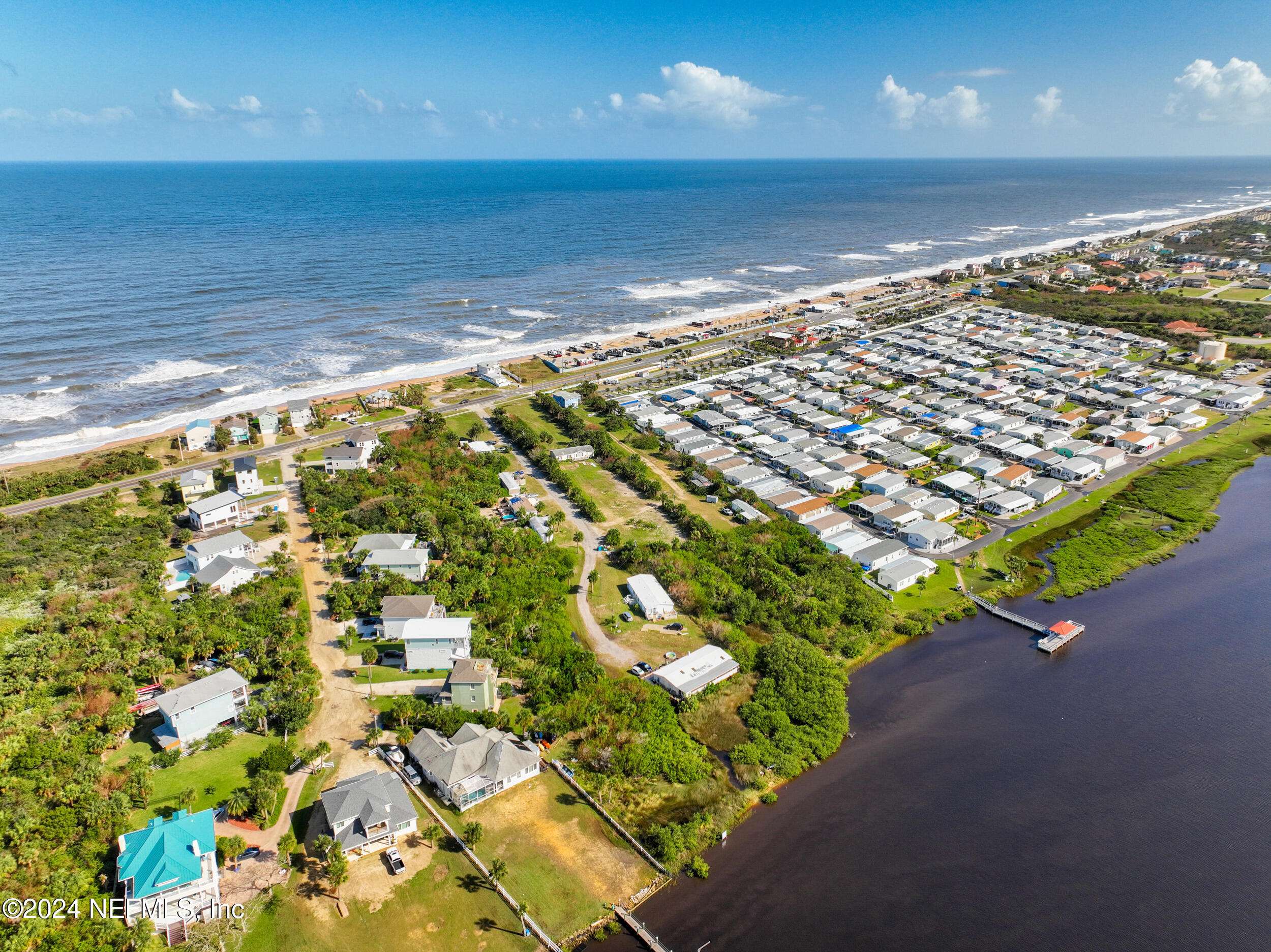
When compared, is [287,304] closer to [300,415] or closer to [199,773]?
[300,415]

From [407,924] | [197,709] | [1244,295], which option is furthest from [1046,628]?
[1244,295]

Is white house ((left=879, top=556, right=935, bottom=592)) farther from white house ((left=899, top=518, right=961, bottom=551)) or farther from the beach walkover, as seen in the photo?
the beach walkover

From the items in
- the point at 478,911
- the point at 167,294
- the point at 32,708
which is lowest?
the point at 478,911

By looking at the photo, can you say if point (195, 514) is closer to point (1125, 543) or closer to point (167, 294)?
point (1125, 543)

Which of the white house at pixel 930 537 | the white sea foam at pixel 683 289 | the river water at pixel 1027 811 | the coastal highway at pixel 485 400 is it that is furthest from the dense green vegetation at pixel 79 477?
the white sea foam at pixel 683 289

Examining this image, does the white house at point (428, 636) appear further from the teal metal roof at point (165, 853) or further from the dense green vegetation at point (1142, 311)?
the dense green vegetation at point (1142, 311)

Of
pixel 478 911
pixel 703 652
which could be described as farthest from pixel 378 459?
pixel 478 911

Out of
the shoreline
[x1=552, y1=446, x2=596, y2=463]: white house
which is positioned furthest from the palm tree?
the shoreline
